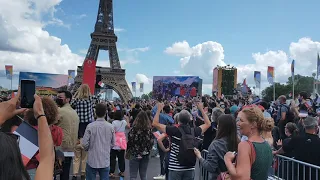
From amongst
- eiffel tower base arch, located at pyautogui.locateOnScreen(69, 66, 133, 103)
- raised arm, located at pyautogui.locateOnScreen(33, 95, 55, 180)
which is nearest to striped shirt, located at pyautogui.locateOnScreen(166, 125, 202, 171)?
raised arm, located at pyautogui.locateOnScreen(33, 95, 55, 180)

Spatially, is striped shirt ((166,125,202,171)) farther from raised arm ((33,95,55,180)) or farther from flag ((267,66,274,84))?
flag ((267,66,274,84))

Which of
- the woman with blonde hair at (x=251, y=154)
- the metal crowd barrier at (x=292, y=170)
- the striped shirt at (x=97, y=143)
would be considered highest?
the woman with blonde hair at (x=251, y=154)

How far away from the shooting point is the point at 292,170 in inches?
237

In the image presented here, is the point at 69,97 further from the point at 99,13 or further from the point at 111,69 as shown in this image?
the point at 99,13

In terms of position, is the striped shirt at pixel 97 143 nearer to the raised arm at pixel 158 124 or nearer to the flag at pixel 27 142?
the raised arm at pixel 158 124

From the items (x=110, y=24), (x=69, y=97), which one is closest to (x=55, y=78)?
(x=69, y=97)

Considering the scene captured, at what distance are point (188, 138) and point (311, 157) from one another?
225cm

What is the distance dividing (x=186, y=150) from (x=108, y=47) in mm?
62934

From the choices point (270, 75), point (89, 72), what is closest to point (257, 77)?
point (270, 75)

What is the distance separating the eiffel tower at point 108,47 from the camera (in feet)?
208

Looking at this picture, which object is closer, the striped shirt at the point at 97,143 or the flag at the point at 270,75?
the striped shirt at the point at 97,143

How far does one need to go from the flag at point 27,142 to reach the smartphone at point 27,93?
340 millimetres

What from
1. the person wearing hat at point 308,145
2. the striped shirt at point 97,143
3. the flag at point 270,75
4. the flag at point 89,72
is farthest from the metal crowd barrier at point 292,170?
the flag at point 270,75

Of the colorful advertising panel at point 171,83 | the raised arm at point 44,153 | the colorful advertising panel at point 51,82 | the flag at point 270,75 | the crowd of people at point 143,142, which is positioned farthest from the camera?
the colorful advertising panel at point 171,83
